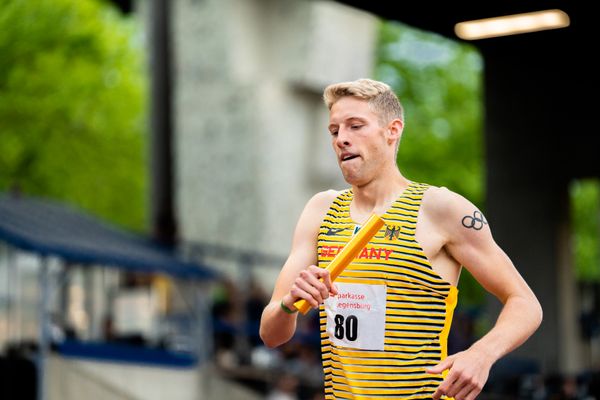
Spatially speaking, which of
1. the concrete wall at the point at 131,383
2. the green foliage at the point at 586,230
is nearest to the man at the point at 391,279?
the concrete wall at the point at 131,383

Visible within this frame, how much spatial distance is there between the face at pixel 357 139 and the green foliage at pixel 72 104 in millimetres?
12858

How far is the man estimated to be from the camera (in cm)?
333

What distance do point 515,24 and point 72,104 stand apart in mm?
16331

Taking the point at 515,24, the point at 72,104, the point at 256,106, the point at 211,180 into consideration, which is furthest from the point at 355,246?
the point at 211,180

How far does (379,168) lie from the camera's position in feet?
11.5

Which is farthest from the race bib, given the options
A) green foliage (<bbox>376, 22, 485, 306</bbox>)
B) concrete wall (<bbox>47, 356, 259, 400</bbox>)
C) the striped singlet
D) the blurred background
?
green foliage (<bbox>376, 22, 485, 306</bbox>)

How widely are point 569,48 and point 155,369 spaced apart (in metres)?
6.84

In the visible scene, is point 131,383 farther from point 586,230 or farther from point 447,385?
point 586,230

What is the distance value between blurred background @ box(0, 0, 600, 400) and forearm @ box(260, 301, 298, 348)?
6.25 meters

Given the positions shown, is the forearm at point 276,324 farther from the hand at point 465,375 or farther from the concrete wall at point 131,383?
the concrete wall at point 131,383

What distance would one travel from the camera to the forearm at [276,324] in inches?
132

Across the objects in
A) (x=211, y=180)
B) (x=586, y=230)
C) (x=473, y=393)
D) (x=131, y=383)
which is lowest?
(x=131, y=383)

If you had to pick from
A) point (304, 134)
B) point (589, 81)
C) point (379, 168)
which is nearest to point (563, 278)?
point (589, 81)

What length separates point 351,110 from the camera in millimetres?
3459
